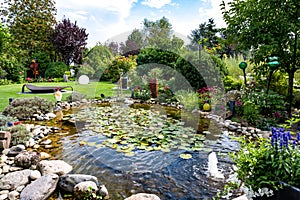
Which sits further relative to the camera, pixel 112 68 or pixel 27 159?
pixel 112 68

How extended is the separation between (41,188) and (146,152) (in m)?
1.70

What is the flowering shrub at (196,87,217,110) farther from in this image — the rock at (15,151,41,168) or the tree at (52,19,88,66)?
the tree at (52,19,88,66)

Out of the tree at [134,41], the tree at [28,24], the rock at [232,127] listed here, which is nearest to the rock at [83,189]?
the rock at [232,127]

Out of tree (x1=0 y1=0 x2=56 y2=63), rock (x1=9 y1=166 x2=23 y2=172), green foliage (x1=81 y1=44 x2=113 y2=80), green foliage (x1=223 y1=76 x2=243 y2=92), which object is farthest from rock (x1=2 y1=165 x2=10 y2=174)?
tree (x1=0 y1=0 x2=56 y2=63)

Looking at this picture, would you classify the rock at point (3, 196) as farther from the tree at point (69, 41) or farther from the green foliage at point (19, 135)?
the tree at point (69, 41)

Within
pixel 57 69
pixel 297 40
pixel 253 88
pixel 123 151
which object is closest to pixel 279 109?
pixel 253 88

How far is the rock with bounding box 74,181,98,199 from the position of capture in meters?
2.41

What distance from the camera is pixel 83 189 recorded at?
243cm

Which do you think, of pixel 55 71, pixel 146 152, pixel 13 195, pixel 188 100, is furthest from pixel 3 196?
pixel 55 71

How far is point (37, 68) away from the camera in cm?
1647

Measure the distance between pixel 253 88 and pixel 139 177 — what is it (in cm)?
472

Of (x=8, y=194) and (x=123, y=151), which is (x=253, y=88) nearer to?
(x=123, y=151)

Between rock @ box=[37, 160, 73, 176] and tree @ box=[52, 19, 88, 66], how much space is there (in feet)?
51.8

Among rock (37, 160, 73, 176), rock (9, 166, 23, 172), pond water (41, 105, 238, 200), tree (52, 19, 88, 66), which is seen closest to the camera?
pond water (41, 105, 238, 200)
